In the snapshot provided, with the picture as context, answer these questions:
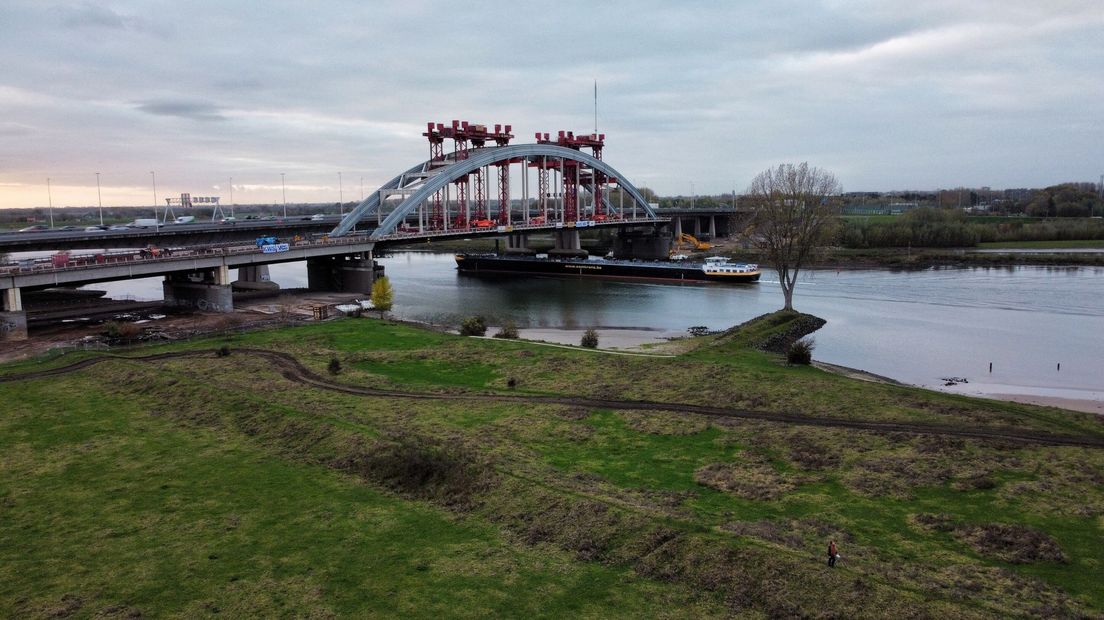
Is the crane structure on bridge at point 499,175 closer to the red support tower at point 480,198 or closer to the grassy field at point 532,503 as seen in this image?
the red support tower at point 480,198

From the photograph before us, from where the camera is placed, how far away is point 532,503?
66.4 feet

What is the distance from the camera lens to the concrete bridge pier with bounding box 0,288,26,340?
47094mm

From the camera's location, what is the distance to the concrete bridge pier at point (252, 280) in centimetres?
7838

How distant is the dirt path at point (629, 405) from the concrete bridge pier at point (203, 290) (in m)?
22.2

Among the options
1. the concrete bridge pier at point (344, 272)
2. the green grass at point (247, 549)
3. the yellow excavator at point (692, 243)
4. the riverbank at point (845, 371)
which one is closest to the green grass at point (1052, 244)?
the yellow excavator at point (692, 243)

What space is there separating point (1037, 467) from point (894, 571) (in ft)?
32.0

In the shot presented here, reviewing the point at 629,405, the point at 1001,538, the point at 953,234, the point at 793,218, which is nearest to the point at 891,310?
the point at 793,218

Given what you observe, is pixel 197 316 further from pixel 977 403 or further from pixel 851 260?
pixel 851 260

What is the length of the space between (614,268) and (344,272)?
38.5 meters

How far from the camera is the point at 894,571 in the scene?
16.1 m

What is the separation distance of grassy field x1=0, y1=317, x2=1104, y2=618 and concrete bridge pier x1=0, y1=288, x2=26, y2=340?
1706 cm

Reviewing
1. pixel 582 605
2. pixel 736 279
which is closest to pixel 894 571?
pixel 582 605

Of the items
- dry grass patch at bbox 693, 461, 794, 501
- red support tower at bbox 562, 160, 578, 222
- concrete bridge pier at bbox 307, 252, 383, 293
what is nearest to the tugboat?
red support tower at bbox 562, 160, 578, 222

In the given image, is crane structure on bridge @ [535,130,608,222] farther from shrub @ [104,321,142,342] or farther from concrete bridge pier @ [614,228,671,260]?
shrub @ [104,321,142,342]
